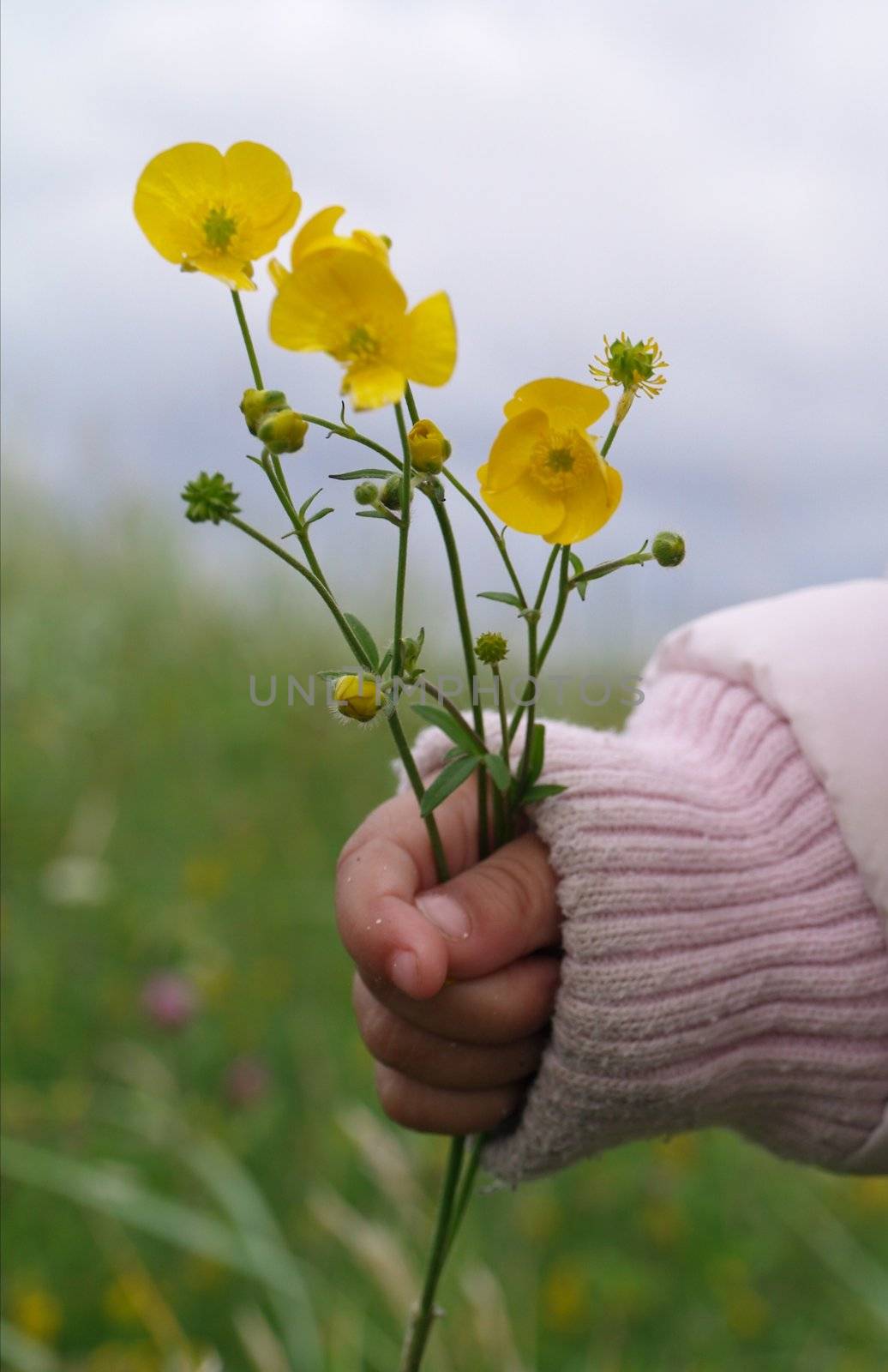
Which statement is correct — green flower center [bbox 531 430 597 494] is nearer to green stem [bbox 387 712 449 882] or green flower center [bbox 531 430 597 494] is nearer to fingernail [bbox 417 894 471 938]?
green stem [bbox 387 712 449 882]

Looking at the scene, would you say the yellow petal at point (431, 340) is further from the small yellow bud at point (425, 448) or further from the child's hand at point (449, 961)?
the child's hand at point (449, 961)

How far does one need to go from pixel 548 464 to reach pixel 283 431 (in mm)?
86

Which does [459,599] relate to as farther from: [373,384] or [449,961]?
[449,961]

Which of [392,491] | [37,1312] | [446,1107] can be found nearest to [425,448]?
[392,491]

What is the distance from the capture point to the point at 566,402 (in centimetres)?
41

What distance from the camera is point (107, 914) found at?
1705 millimetres

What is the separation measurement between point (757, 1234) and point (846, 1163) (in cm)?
78

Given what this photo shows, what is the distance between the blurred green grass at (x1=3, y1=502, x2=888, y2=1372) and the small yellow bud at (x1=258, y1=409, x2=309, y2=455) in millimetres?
856

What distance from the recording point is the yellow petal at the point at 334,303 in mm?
353

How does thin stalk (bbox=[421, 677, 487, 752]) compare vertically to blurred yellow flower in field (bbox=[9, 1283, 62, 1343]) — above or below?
above

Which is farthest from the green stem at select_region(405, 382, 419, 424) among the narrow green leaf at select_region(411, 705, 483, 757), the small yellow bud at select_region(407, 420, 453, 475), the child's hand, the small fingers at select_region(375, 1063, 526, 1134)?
the small fingers at select_region(375, 1063, 526, 1134)

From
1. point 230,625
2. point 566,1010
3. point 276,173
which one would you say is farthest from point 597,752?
point 230,625

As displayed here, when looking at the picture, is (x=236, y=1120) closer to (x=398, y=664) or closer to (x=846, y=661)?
(x=846, y=661)

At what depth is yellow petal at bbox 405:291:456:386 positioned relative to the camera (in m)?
0.35
